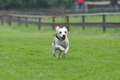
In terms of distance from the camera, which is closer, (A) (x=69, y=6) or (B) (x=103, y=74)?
(B) (x=103, y=74)

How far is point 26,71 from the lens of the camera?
935cm

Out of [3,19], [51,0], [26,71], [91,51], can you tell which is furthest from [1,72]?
[51,0]

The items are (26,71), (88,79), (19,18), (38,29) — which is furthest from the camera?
(19,18)

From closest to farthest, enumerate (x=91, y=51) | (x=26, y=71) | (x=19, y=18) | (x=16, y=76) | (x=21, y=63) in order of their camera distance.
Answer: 1. (x=16, y=76)
2. (x=26, y=71)
3. (x=21, y=63)
4. (x=91, y=51)
5. (x=19, y=18)

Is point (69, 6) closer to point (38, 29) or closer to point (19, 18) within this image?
point (19, 18)

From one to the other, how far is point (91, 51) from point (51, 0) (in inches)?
2148

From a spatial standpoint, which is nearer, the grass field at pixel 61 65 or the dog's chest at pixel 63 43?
the grass field at pixel 61 65

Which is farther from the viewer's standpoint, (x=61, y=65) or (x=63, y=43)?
(x=63, y=43)

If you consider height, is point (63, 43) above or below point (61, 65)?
Answer: above

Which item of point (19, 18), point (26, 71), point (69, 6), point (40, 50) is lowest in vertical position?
point (69, 6)

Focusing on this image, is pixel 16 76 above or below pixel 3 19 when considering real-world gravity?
above

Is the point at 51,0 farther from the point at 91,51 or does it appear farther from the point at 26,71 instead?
the point at 26,71

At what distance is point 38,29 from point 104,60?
2108 cm

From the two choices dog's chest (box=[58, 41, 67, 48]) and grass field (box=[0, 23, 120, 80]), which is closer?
grass field (box=[0, 23, 120, 80])
